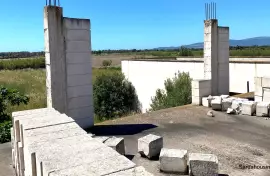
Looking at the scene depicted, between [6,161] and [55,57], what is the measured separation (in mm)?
3137

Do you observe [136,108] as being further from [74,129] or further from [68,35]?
[74,129]

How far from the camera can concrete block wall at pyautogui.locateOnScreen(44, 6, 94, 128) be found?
828 cm

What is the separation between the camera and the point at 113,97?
25359mm

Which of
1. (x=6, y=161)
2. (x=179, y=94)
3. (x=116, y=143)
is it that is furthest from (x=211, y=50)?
(x=6, y=161)

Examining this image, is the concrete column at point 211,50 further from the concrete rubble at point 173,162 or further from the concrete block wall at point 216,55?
the concrete rubble at point 173,162

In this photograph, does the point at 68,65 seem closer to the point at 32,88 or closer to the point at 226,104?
the point at 226,104

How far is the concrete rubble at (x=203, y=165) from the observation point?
5.30m

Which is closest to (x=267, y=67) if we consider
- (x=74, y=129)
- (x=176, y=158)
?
(x=176, y=158)

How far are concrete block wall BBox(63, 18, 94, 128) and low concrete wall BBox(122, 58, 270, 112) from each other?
36.5ft

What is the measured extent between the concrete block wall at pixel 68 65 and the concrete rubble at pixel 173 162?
397 cm

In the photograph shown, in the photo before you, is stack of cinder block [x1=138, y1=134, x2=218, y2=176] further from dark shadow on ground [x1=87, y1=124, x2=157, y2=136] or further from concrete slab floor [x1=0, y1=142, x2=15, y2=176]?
concrete slab floor [x1=0, y1=142, x2=15, y2=176]

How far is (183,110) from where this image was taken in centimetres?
1163

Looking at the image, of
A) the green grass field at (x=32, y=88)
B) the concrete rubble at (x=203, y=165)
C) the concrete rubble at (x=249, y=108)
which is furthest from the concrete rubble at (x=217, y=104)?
the green grass field at (x=32, y=88)

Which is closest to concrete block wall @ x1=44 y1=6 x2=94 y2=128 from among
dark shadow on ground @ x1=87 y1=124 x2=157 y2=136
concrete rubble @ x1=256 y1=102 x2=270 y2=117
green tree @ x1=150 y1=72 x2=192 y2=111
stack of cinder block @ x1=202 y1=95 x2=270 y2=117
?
dark shadow on ground @ x1=87 y1=124 x2=157 y2=136
